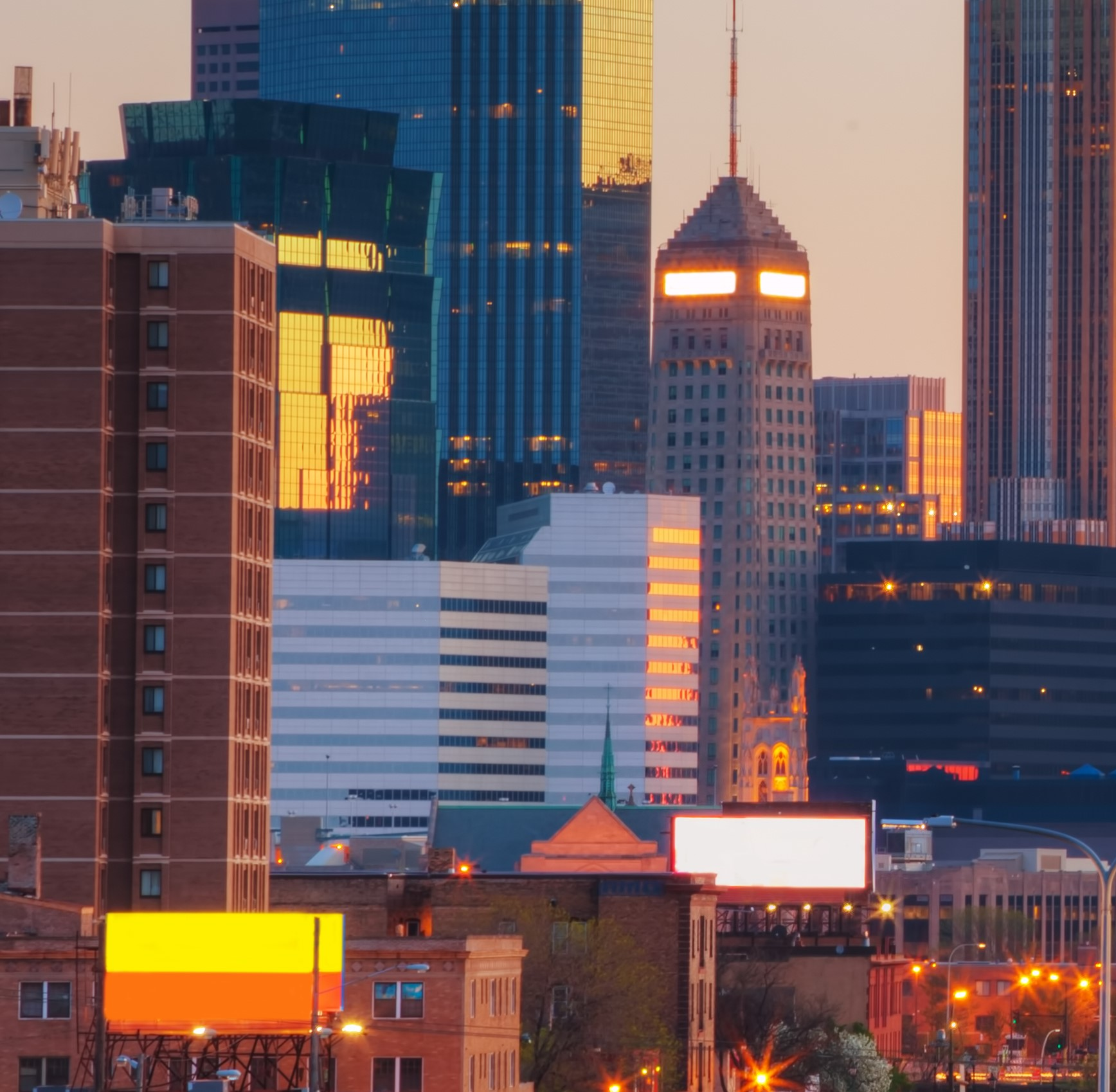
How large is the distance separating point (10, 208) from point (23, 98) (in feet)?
43.0

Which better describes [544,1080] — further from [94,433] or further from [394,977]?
[94,433]

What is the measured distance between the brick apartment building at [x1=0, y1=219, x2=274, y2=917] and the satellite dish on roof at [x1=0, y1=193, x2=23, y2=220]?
3780 mm

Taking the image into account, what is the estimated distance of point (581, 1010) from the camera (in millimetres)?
177625

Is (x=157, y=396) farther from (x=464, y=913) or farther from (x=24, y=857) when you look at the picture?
(x=464, y=913)

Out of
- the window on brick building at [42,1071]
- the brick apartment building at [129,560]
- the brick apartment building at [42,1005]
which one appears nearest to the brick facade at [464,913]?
the brick apartment building at [129,560]

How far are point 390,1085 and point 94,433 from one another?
1506 inches

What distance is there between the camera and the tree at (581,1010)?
575 feet

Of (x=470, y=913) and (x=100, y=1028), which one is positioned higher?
(x=470, y=913)

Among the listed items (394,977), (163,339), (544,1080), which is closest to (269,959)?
(394,977)

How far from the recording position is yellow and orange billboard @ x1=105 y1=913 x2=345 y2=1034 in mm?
148750

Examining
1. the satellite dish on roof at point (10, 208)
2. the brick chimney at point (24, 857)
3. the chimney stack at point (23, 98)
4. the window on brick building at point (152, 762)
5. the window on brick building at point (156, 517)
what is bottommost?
the brick chimney at point (24, 857)

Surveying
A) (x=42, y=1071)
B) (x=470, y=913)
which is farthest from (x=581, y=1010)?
(x=42, y=1071)

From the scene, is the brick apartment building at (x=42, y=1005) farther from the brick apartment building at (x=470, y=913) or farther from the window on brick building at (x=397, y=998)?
the brick apartment building at (x=470, y=913)

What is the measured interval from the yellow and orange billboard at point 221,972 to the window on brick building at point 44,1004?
325 cm
